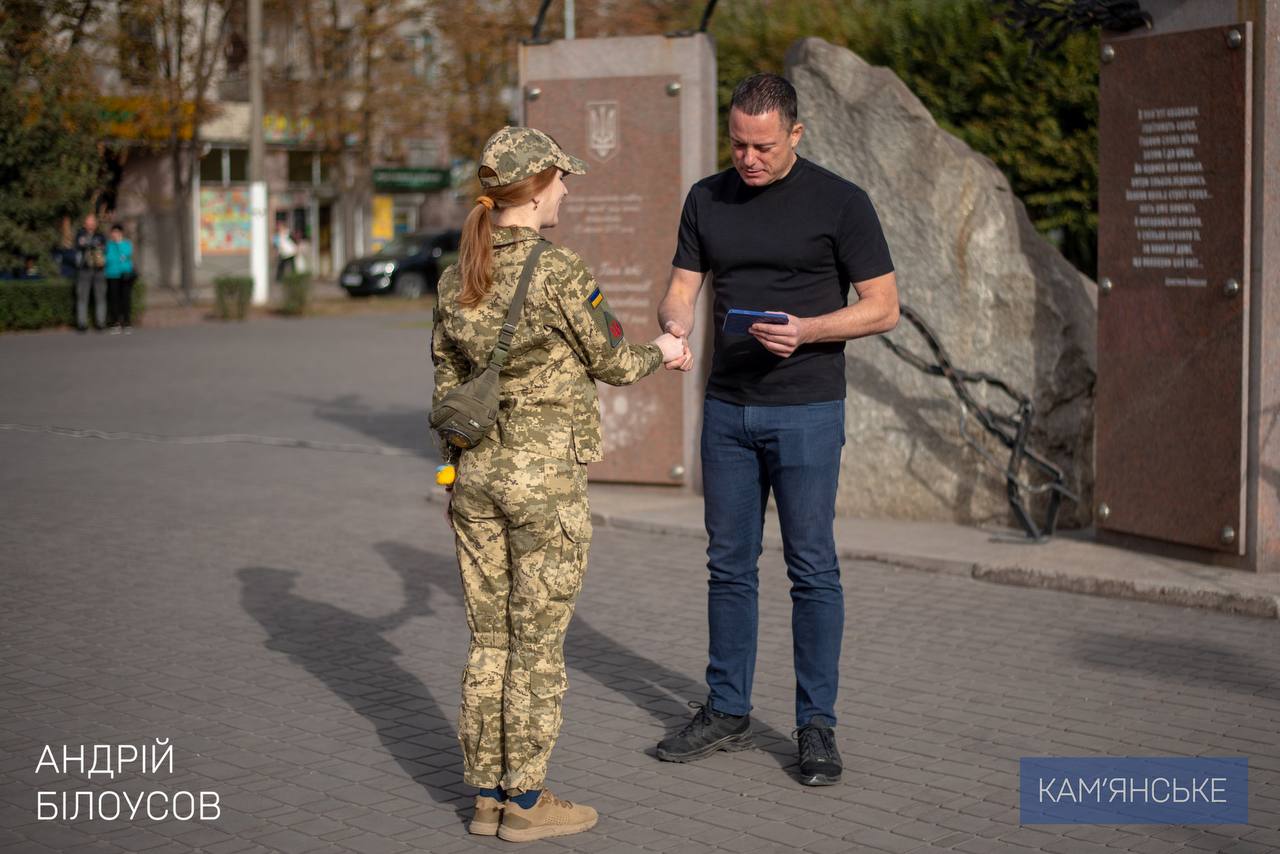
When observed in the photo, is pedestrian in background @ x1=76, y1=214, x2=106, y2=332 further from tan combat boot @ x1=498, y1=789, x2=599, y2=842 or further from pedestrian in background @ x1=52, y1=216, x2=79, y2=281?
tan combat boot @ x1=498, y1=789, x2=599, y2=842

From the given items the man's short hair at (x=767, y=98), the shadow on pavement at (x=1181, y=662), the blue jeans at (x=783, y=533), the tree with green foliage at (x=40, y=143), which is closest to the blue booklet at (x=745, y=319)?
the blue jeans at (x=783, y=533)

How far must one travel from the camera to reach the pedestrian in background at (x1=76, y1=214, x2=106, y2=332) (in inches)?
1057

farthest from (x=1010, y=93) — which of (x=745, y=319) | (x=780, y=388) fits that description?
(x=745, y=319)

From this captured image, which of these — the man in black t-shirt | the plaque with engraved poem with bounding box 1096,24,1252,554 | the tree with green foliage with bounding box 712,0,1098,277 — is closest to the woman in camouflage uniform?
the man in black t-shirt

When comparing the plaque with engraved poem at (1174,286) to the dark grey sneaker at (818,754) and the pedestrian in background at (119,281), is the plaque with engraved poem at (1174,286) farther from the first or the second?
the pedestrian in background at (119,281)

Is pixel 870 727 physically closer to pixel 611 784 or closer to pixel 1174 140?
pixel 611 784

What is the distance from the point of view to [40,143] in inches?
1109

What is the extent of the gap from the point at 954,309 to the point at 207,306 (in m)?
28.1

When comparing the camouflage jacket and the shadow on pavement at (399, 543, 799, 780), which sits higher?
the camouflage jacket

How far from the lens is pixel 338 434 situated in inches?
567

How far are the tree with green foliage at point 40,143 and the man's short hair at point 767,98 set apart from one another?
973 inches

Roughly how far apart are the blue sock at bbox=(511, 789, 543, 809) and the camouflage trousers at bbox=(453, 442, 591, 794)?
25 millimetres

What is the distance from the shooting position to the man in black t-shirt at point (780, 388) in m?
5.20

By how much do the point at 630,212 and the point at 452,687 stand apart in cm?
481
